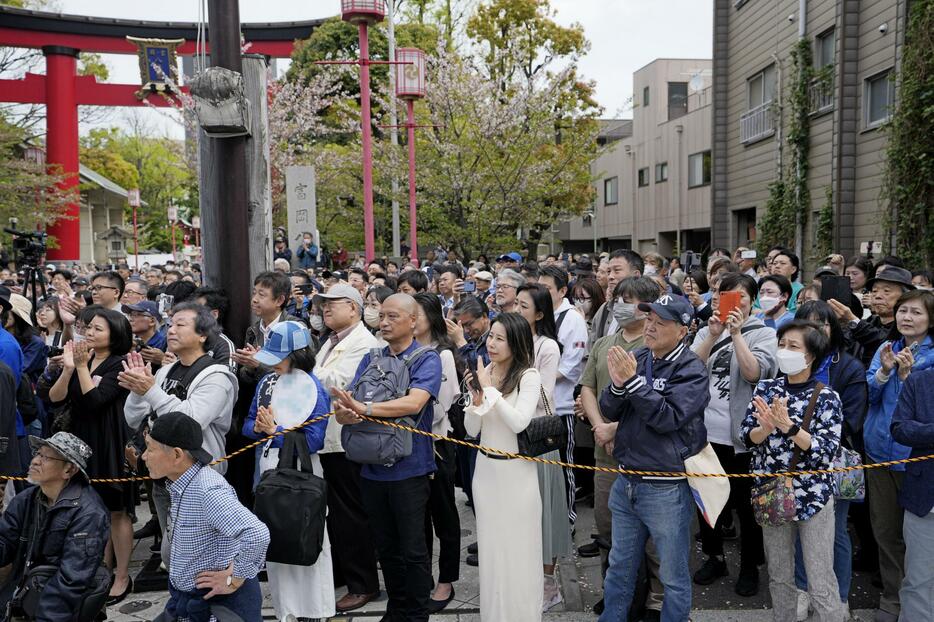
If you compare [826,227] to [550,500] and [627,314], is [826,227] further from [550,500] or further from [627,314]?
[550,500]

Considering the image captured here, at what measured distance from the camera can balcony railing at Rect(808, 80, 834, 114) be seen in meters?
14.3

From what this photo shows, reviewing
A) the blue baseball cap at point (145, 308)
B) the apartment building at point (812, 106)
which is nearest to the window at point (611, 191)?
the apartment building at point (812, 106)

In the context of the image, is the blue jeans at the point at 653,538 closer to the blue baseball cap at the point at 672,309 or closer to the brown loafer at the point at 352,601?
the blue baseball cap at the point at 672,309

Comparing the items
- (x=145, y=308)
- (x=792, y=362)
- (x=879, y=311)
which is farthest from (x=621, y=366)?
(x=145, y=308)

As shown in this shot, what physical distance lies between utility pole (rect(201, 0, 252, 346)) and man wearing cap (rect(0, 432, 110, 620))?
6.66ft

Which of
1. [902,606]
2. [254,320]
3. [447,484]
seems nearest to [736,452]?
[902,606]

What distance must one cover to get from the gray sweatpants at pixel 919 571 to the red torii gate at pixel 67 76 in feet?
98.5

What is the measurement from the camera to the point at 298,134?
86.2 feet

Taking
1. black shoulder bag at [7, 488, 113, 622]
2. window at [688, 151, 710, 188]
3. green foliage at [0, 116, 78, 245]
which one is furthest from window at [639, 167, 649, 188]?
black shoulder bag at [7, 488, 113, 622]

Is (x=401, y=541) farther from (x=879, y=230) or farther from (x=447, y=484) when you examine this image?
(x=879, y=230)

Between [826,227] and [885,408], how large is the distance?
36.0 feet

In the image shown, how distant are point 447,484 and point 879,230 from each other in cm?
1114

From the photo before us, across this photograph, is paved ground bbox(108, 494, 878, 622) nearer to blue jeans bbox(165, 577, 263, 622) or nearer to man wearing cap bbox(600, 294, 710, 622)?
man wearing cap bbox(600, 294, 710, 622)

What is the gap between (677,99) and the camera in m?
31.4
